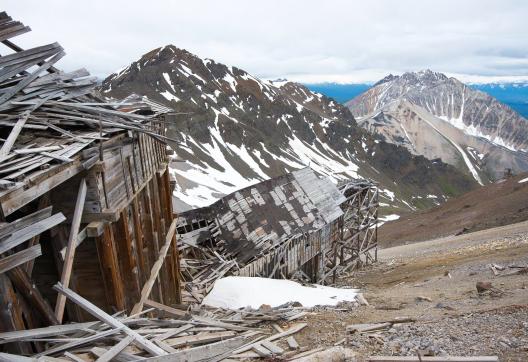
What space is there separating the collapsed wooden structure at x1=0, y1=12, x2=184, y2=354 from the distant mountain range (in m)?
50.2

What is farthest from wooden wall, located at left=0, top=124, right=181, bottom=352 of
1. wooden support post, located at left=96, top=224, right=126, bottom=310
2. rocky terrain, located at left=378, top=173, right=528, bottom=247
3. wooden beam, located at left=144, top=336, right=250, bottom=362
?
rocky terrain, located at left=378, top=173, right=528, bottom=247

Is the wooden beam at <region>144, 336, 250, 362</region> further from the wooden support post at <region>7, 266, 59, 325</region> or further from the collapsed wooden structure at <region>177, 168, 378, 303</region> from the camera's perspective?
the collapsed wooden structure at <region>177, 168, 378, 303</region>

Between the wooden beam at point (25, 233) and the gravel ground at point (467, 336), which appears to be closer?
the wooden beam at point (25, 233)

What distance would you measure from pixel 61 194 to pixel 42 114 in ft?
4.62

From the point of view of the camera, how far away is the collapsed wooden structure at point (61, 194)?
16.5 ft

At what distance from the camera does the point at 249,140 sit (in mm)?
105812

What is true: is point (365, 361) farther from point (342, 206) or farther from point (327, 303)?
point (342, 206)

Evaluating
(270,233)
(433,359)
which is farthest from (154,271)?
(270,233)

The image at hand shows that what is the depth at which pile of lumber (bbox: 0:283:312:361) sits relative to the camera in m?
5.58

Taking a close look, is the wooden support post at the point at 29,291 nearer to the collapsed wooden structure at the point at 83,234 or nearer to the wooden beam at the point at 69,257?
the collapsed wooden structure at the point at 83,234

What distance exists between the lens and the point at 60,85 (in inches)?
318

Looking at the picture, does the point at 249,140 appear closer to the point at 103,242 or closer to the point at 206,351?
the point at 103,242

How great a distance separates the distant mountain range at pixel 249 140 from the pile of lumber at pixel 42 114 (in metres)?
50.6

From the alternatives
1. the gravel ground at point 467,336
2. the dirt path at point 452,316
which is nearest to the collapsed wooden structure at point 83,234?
the dirt path at point 452,316
